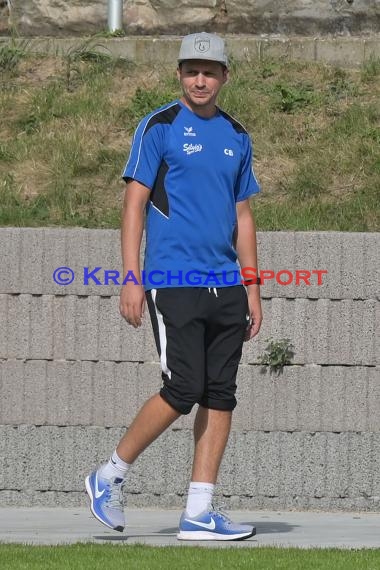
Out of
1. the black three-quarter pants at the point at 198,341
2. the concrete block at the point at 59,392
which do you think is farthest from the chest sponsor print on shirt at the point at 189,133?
the concrete block at the point at 59,392

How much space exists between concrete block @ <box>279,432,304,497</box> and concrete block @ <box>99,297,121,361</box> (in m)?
0.96

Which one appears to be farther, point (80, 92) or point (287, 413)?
point (80, 92)

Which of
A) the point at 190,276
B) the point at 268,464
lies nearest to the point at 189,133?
the point at 190,276

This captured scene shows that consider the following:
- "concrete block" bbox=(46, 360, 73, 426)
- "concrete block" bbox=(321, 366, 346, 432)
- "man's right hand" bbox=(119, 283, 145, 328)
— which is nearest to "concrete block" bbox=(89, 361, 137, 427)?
"concrete block" bbox=(46, 360, 73, 426)

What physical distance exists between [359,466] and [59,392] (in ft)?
5.17

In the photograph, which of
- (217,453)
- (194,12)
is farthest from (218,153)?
(194,12)

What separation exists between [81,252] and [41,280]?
0.26m

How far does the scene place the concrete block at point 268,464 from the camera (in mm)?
7082

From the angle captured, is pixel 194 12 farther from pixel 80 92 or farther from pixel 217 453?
pixel 217 453

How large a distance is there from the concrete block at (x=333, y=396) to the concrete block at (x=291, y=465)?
6.5 inches

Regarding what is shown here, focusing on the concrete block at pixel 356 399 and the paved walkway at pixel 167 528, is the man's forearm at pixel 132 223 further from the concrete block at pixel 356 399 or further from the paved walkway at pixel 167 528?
the concrete block at pixel 356 399

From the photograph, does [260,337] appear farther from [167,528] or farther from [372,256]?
[167,528]

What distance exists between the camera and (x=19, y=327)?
282 inches

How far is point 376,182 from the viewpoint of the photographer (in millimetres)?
8234
